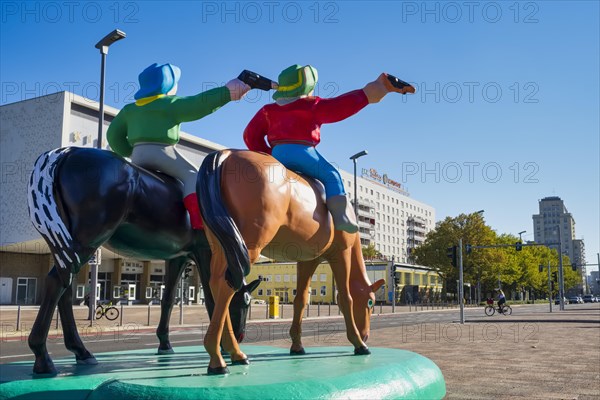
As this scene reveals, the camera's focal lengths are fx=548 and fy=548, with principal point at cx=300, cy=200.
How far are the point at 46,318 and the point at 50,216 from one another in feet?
2.31

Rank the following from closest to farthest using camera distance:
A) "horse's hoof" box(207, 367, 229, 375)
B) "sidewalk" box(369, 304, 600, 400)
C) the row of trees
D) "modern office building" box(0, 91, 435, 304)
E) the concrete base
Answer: the concrete base < "horse's hoof" box(207, 367, 229, 375) < "sidewalk" box(369, 304, 600, 400) < "modern office building" box(0, 91, 435, 304) < the row of trees

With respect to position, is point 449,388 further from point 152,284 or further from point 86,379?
point 152,284

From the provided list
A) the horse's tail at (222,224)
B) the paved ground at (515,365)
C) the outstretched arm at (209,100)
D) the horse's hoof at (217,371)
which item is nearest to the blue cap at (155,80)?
the outstretched arm at (209,100)

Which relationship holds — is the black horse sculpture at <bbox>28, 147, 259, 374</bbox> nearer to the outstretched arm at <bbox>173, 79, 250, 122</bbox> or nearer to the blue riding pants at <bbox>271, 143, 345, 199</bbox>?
the outstretched arm at <bbox>173, 79, 250, 122</bbox>

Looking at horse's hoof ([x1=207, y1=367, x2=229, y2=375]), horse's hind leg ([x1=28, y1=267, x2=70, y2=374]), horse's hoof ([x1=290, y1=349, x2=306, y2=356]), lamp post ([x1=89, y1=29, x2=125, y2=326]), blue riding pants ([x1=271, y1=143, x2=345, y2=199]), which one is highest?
lamp post ([x1=89, y1=29, x2=125, y2=326])

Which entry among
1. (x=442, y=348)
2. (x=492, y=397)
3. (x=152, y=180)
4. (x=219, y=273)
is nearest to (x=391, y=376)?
(x=219, y=273)

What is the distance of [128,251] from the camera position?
445cm

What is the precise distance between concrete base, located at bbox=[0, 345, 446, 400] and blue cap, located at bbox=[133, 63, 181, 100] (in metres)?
2.27

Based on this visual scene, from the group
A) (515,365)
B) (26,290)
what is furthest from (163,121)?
(26,290)

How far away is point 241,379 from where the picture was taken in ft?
10.8

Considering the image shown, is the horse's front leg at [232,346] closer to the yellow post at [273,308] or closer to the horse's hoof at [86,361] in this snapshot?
the horse's hoof at [86,361]

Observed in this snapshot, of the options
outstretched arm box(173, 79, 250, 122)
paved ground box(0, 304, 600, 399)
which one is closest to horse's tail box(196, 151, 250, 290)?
outstretched arm box(173, 79, 250, 122)

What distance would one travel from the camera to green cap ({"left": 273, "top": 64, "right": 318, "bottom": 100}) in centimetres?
485

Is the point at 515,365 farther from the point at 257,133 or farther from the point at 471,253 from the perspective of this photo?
the point at 471,253
